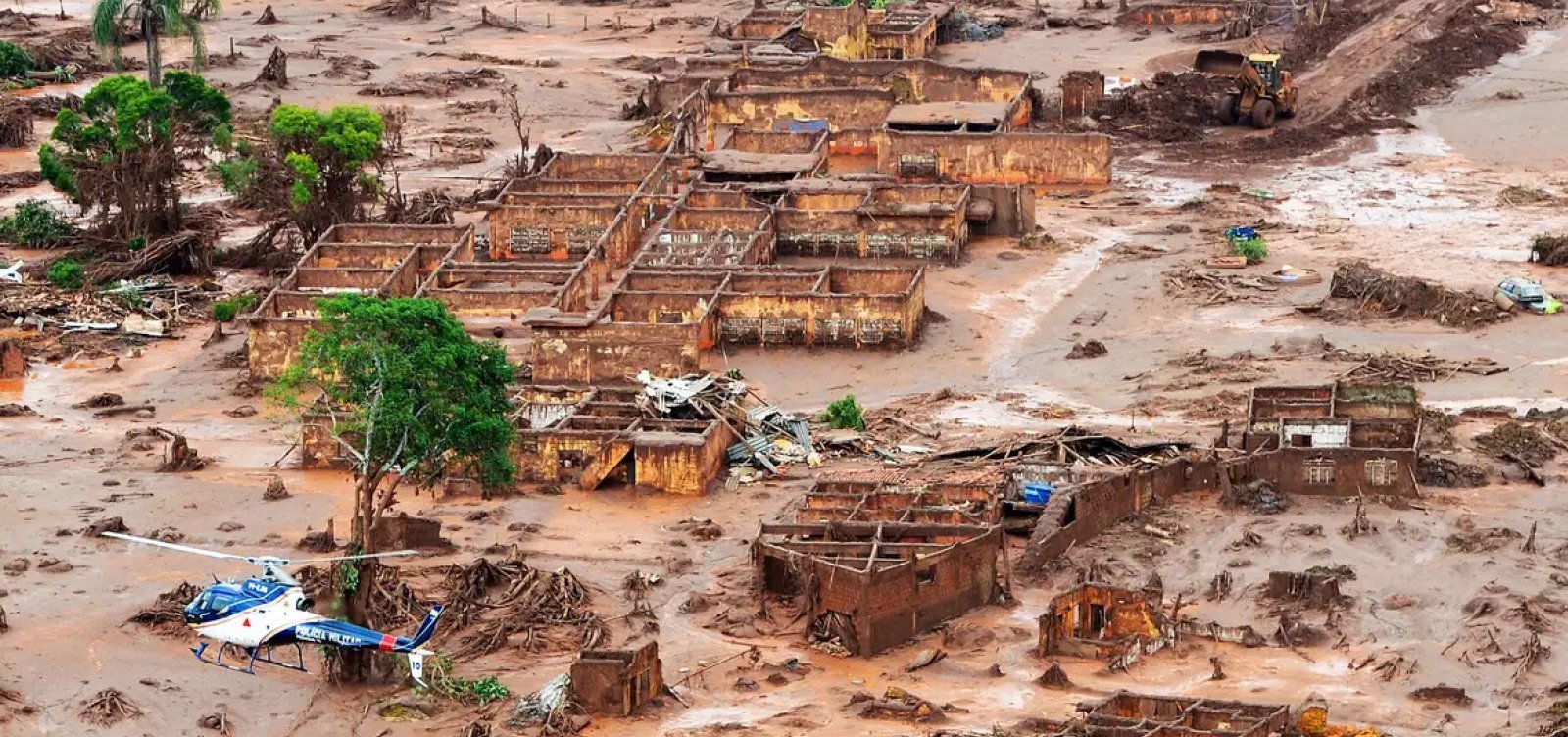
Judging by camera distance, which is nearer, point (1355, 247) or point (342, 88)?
point (1355, 247)

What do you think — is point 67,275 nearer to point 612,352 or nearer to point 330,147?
point 330,147

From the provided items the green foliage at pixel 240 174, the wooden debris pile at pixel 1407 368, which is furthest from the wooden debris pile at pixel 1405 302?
the green foliage at pixel 240 174

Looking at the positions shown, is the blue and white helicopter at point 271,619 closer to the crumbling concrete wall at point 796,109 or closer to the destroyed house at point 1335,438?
the destroyed house at point 1335,438

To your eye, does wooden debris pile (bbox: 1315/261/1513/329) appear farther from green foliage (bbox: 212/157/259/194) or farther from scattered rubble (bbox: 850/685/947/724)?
green foliage (bbox: 212/157/259/194)

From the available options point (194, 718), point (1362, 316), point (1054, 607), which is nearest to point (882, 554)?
point (1054, 607)

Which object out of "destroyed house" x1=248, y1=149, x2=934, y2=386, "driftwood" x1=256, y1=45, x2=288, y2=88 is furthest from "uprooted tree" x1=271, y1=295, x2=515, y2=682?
"driftwood" x1=256, y1=45, x2=288, y2=88

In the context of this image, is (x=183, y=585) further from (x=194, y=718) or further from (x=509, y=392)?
(x=509, y=392)
